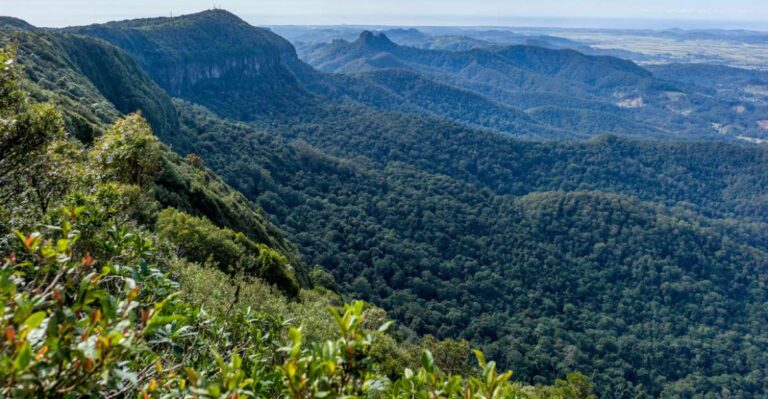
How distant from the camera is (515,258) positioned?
282ft

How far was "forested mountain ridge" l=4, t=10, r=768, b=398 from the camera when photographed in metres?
63.1

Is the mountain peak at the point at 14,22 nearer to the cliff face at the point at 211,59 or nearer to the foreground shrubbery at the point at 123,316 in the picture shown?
the cliff face at the point at 211,59

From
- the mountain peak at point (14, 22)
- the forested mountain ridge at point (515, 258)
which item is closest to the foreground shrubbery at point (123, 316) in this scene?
the forested mountain ridge at point (515, 258)

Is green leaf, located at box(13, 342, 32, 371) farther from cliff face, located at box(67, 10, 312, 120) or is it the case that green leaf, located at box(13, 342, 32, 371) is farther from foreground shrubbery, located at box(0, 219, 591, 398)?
cliff face, located at box(67, 10, 312, 120)

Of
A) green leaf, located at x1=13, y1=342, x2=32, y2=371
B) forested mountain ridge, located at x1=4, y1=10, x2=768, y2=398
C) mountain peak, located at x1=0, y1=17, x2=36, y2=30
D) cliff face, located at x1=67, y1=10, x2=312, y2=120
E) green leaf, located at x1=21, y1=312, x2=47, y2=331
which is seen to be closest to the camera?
green leaf, located at x1=13, y1=342, x2=32, y2=371

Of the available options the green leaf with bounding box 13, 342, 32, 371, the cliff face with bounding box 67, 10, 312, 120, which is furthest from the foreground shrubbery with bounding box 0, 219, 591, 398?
the cliff face with bounding box 67, 10, 312, 120

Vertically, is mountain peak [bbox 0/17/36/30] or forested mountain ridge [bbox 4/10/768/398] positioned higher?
mountain peak [bbox 0/17/36/30]

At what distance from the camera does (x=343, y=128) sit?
144000 millimetres

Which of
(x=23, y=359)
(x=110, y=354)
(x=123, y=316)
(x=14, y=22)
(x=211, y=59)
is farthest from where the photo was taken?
(x=211, y=59)

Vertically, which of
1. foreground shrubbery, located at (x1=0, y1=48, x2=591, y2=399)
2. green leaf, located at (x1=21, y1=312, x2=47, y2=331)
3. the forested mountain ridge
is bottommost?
the forested mountain ridge

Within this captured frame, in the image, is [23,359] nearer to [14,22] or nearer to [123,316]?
[123,316]

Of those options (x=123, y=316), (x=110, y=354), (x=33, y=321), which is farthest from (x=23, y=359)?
(x=123, y=316)

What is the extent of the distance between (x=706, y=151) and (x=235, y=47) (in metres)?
176

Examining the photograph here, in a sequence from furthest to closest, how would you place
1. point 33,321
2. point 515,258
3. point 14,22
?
point 515,258 → point 14,22 → point 33,321
